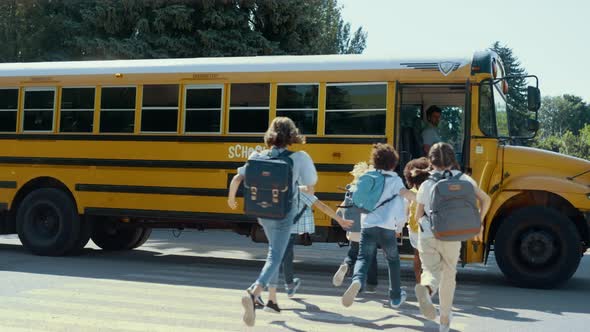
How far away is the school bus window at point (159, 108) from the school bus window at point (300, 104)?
5.15 ft

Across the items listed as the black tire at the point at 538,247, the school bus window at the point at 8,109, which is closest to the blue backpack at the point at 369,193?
the black tire at the point at 538,247

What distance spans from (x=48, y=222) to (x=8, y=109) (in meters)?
1.85

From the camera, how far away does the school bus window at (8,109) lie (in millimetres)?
11523

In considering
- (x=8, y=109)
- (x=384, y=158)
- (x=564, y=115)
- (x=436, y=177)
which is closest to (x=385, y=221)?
(x=384, y=158)

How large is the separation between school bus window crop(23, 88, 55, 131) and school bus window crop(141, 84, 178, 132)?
1629mm

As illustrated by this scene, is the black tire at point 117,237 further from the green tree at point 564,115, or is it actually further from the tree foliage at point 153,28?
the green tree at point 564,115

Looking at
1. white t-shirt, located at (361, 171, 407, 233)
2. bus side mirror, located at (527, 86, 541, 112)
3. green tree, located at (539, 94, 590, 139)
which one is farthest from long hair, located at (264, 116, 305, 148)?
green tree, located at (539, 94, 590, 139)

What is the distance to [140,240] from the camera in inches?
509

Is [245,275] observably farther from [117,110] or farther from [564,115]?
[564,115]

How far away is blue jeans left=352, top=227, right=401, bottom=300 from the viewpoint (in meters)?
6.78

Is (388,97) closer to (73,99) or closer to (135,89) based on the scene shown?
(135,89)

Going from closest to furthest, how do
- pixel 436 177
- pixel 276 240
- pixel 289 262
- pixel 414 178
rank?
pixel 436 177 < pixel 276 240 < pixel 414 178 < pixel 289 262

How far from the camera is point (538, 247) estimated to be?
29.0ft

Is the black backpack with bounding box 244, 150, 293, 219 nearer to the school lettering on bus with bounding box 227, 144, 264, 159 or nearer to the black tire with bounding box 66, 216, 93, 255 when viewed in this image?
the school lettering on bus with bounding box 227, 144, 264, 159
